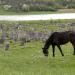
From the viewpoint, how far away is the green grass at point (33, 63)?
1412 cm

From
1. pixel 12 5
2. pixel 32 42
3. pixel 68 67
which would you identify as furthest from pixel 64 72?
pixel 12 5

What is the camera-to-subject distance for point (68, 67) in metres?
14.8

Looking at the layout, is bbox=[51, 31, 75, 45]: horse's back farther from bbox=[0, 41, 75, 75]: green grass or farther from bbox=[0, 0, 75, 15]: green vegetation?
bbox=[0, 0, 75, 15]: green vegetation

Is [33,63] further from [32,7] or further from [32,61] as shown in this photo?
[32,7]

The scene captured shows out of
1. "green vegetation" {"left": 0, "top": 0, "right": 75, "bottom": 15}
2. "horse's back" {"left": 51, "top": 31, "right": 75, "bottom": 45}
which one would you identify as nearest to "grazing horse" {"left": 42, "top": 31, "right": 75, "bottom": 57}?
"horse's back" {"left": 51, "top": 31, "right": 75, "bottom": 45}

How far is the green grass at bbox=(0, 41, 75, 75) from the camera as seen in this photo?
14117 mm

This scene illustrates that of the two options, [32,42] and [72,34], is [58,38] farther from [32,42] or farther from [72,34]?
[32,42]

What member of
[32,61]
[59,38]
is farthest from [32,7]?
[32,61]

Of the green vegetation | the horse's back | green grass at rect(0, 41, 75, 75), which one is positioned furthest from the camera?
the green vegetation

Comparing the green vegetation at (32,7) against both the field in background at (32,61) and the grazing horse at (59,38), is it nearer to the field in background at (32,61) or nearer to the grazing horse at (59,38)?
the field in background at (32,61)

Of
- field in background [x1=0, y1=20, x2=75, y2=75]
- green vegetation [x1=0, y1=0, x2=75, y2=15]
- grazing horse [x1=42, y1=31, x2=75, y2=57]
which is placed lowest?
green vegetation [x1=0, y1=0, x2=75, y2=15]

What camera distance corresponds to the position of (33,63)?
15.7 meters

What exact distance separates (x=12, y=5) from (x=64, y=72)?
998 inches

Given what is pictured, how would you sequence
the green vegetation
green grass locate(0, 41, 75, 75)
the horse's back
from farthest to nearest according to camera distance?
1. the green vegetation
2. the horse's back
3. green grass locate(0, 41, 75, 75)
